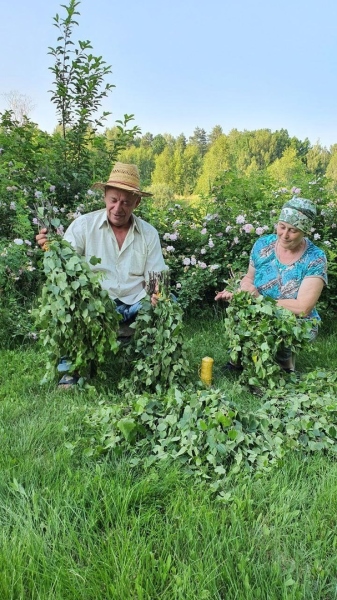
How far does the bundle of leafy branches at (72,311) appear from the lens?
2.63 m

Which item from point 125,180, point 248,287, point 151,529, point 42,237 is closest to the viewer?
point 151,529

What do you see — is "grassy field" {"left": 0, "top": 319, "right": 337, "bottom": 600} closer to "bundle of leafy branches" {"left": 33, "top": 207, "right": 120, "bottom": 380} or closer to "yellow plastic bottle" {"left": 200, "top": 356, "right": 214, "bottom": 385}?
"bundle of leafy branches" {"left": 33, "top": 207, "right": 120, "bottom": 380}

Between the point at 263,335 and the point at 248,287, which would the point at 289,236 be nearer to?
the point at 248,287

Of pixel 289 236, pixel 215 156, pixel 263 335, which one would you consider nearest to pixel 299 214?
pixel 289 236

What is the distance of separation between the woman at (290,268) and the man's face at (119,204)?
0.92m

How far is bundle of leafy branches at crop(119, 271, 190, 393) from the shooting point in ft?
9.21

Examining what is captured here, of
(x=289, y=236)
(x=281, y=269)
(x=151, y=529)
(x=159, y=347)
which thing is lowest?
(x=151, y=529)

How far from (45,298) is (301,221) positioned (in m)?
1.82

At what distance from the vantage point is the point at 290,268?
317 centimetres

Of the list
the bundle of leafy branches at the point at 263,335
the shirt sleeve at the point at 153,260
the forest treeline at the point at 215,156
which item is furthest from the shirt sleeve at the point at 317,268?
the forest treeline at the point at 215,156

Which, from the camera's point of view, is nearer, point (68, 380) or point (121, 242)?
point (68, 380)

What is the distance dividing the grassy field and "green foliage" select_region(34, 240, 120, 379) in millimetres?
596

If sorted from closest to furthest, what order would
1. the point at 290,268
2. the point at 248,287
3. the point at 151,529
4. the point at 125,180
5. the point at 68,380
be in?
1. the point at 151,529
2. the point at 68,380
3. the point at 125,180
4. the point at 290,268
5. the point at 248,287

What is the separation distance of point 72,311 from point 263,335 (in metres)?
1.26
